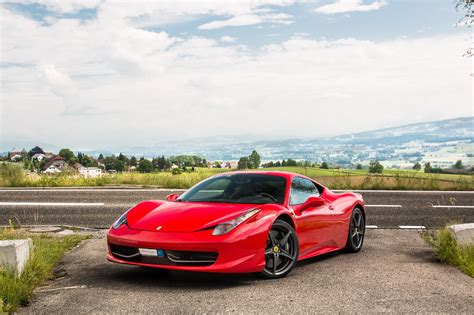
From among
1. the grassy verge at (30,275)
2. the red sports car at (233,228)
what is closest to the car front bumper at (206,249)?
the red sports car at (233,228)

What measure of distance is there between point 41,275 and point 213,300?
2.29 m

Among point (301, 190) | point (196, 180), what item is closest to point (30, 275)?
point (301, 190)

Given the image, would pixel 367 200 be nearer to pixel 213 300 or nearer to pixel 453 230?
pixel 453 230

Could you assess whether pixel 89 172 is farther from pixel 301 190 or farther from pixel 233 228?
pixel 233 228

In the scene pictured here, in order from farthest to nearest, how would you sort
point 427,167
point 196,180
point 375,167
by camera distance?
point 427,167 < point 375,167 < point 196,180

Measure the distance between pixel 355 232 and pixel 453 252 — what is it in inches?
→ 58.6

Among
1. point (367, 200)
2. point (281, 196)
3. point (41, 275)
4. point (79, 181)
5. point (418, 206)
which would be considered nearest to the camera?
point (41, 275)

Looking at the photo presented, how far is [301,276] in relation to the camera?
7645 mm

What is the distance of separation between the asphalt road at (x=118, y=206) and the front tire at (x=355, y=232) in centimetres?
345

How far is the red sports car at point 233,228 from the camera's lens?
697 cm

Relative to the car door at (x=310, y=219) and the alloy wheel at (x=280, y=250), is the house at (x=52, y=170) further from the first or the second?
the alloy wheel at (x=280, y=250)

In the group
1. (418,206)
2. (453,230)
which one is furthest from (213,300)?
(418,206)

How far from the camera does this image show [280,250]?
745 centimetres

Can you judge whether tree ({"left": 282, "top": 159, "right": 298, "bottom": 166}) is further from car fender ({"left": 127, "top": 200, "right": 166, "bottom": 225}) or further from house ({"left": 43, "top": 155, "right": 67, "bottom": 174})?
car fender ({"left": 127, "top": 200, "right": 166, "bottom": 225})
